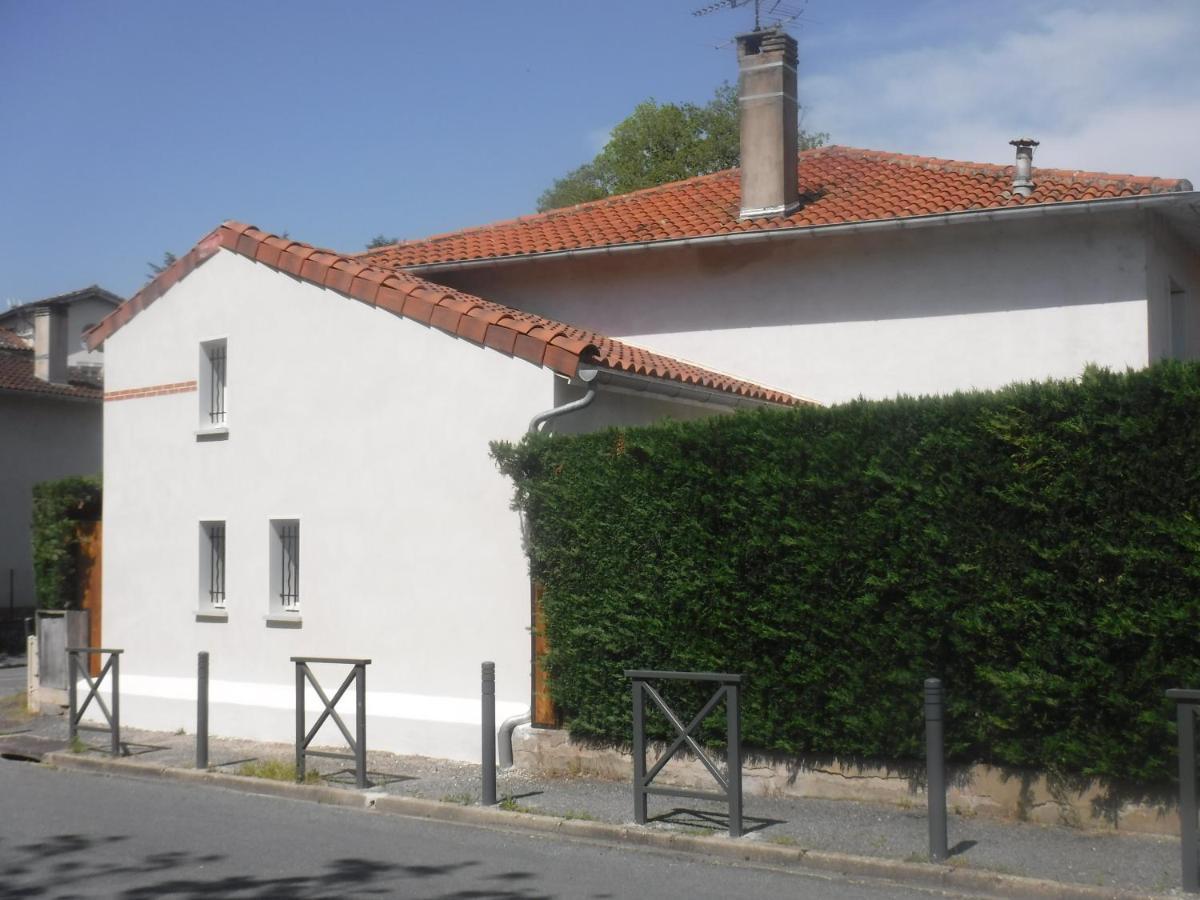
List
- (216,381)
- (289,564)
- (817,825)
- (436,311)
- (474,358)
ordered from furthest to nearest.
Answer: (216,381)
(289,564)
(436,311)
(474,358)
(817,825)

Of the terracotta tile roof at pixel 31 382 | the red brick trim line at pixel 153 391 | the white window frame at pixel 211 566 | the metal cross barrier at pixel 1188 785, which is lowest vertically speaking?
the metal cross barrier at pixel 1188 785

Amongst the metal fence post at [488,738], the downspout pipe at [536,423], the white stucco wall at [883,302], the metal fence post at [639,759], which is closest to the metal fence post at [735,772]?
the metal fence post at [639,759]

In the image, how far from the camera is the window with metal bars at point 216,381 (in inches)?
561

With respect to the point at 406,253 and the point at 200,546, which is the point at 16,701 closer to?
the point at 200,546

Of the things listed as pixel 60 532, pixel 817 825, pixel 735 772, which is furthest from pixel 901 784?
pixel 60 532

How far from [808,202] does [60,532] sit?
10.3 metres

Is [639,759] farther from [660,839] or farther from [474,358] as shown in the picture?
[474,358]

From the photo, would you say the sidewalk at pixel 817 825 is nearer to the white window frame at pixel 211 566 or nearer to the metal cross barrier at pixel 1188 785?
the metal cross barrier at pixel 1188 785

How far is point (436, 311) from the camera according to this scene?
12.1 metres

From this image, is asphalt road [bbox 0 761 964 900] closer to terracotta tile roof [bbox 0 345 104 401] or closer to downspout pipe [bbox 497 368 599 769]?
downspout pipe [bbox 497 368 599 769]

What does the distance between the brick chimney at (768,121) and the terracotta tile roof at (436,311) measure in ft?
8.79

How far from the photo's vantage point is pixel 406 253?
17.8 meters

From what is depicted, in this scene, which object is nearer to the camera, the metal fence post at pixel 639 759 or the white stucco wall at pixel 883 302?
the metal fence post at pixel 639 759

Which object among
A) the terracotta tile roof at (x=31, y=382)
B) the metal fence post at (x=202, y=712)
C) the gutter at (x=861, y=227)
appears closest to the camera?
the metal fence post at (x=202, y=712)
